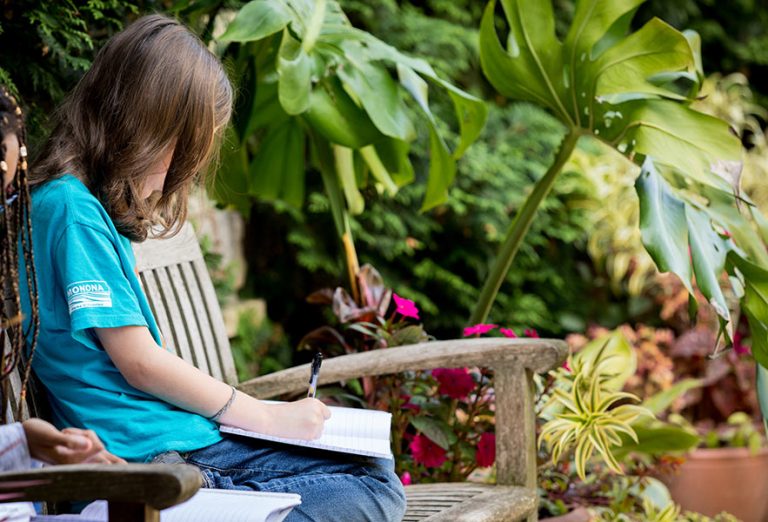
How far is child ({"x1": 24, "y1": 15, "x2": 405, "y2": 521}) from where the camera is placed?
1.34m

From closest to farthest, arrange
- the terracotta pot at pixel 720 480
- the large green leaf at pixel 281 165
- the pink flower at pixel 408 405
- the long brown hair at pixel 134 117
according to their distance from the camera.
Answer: the long brown hair at pixel 134 117, the pink flower at pixel 408 405, the large green leaf at pixel 281 165, the terracotta pot at pixel 720 480

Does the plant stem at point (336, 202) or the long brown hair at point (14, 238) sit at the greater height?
the long brown hair at point (14, 238)

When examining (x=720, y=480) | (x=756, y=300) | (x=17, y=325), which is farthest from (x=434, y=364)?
(x=720, y=480)

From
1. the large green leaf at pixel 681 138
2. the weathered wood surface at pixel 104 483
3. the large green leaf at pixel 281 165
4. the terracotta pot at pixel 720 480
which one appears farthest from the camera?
the terracotta pot at pixel 720 480

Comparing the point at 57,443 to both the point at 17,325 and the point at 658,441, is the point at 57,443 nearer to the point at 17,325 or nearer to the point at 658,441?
the point at 17,325

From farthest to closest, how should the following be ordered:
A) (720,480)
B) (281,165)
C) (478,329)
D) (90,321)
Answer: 1. (720,480)
2. (281,165)
3. (478,329)
4. (90,321)

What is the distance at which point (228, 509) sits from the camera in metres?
1.24

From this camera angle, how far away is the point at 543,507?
7.56 feet

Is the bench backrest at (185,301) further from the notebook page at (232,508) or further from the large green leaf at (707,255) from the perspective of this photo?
the large green leaf at (707,255)

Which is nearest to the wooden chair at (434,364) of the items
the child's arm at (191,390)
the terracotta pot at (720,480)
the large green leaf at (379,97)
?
the child's arm at (191,390)

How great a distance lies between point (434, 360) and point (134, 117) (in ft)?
2.46

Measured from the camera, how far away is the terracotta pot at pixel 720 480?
Answer: 10.7 ft

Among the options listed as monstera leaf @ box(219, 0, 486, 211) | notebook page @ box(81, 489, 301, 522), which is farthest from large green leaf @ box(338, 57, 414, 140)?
notebook page @ box(81, 489, 301, 522)

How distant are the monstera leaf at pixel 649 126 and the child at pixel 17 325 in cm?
116
